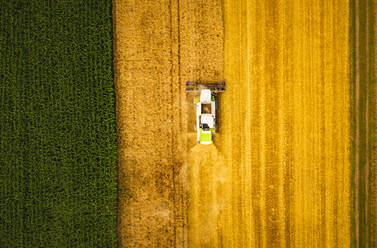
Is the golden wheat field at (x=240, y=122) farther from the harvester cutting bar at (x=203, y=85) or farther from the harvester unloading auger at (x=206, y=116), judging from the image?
the harvester unloading auger at (x=206, y=116)

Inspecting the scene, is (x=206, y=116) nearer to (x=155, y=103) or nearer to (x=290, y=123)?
(x=155, y=103)

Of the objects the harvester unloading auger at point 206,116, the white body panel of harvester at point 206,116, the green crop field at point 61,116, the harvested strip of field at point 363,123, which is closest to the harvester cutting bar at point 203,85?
the harvester unloading auger at point 206,116

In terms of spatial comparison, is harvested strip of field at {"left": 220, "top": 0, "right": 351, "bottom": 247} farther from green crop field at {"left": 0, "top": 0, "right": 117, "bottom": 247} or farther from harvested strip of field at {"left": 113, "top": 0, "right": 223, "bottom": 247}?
green crop field at {"left": 0, "top": 0, "right": 117, "bottom": 247}

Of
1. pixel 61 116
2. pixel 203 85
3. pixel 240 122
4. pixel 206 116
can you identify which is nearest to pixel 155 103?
pixel 203 85

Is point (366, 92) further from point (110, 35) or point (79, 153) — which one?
point (79, 153)

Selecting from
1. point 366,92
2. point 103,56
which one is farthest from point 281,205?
point 103,56
